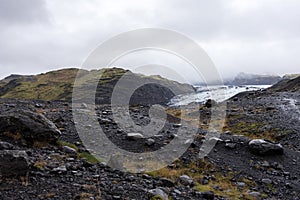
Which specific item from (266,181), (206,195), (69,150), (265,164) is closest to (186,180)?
(206,195)

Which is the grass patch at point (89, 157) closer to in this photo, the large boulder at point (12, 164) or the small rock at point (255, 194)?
the large boulder at point (12, 164)

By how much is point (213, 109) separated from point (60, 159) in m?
28.8

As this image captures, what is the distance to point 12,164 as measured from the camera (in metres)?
9.91

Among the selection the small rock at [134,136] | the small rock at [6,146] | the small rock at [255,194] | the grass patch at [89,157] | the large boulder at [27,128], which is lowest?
the small rock at [255,194]

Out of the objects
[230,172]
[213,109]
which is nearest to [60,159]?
[230,172]

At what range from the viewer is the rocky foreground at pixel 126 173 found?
390 inches

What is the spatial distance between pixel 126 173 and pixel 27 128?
5.05 metres

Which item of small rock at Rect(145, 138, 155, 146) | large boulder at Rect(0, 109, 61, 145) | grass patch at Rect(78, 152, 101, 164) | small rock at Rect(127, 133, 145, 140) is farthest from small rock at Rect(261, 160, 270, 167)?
large boulder at Rect(0, 109, 61, 145)

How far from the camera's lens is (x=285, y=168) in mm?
16531

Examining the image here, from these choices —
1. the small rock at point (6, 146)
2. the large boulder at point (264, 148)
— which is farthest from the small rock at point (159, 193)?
the large boulder at point (264, 148)

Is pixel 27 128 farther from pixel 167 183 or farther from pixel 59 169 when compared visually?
pixel 167 183

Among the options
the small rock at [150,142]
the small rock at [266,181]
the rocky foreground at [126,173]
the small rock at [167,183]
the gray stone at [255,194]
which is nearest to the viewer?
the rocky foreground at [126,173]

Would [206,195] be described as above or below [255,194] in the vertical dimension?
above

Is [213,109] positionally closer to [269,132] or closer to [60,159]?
[269,132]
